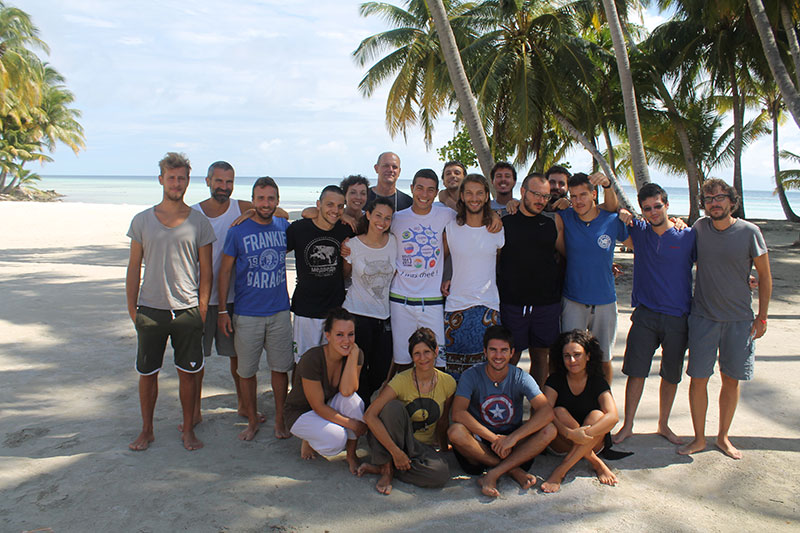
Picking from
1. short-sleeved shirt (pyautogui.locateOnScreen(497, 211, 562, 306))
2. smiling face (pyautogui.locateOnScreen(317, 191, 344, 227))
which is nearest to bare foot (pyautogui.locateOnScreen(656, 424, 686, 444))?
short-sleeved shirt (pyautogui.locateOnScreen(497, 211, 562, 306))

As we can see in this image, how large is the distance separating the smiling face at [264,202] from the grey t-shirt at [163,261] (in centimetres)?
56

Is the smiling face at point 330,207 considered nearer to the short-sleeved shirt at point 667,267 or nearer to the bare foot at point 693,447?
the short-sleeved shirt at point 667,267

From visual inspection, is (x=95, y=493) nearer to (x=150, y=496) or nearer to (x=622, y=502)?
(x=150, y=496)

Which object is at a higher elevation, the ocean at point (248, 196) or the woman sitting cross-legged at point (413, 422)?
the ocean at point (248, 196)

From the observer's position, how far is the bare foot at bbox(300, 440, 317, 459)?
4113 mm

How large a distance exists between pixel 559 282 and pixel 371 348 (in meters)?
1.67

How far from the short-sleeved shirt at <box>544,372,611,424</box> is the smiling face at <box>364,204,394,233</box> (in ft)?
5.74

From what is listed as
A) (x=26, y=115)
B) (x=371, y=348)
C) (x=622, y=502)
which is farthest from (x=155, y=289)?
(x=26, y=115)

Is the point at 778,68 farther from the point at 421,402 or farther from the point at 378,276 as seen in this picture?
the point at 421,402

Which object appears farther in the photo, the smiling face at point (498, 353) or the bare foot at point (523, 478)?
the smiling face at point (498, 353)

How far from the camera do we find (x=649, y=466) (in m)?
4.05

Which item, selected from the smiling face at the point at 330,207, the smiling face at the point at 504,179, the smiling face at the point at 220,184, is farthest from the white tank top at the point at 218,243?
the smiling face at the point at 504,179

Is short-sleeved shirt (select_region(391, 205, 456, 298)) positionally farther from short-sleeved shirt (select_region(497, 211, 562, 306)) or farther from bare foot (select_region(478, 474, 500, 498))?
bare foot (select_region(478, 474, 500, 498))

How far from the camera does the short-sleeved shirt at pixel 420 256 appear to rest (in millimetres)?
4441
